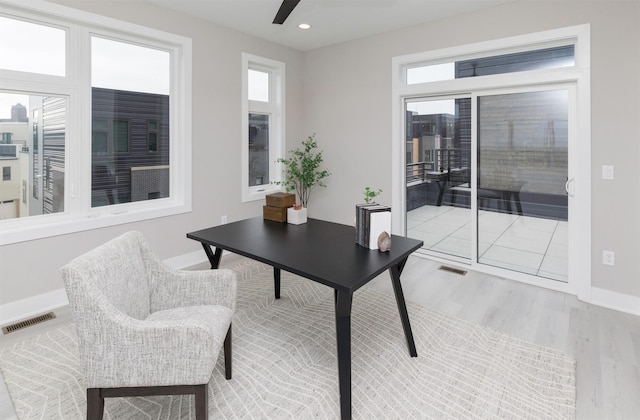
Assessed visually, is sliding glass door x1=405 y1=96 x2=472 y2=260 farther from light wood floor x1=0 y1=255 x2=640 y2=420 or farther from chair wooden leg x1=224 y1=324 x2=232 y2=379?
chair wooden leg x1=224 y1=324 x2=232 y2=379

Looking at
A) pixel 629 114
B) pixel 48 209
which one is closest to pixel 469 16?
pixel 629 114

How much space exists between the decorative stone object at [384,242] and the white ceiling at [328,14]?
97.7 inches

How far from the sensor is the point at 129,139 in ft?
11.6

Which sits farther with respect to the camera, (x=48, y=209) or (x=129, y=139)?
(x=129, y=139)

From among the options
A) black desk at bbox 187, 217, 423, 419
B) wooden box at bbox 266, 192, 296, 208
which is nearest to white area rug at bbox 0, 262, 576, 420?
black desk at bbox 187, 217, 423, 419

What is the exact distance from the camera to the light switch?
2.95 metres

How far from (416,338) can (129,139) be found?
3.21m

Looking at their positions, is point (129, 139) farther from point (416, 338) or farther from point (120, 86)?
point (416, 338)

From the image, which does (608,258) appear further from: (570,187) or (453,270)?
(453,270)

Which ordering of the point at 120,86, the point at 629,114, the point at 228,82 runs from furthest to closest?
the point at 228,82, the point at 120,86, the point at 629,114

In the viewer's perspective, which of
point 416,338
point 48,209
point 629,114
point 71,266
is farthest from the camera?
point 48,209

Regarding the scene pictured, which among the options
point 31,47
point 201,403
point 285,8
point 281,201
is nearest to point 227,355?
point 201,403

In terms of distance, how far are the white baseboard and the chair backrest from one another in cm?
353

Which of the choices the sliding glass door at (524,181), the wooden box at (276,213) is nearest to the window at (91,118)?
the wooden box at (276,213)
